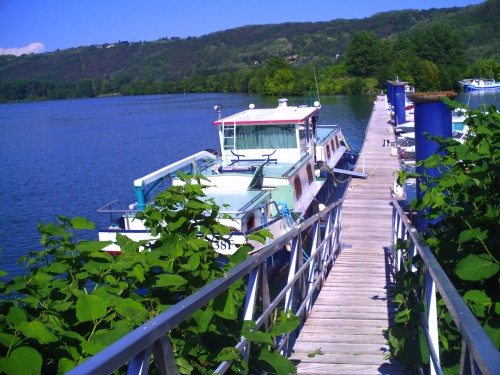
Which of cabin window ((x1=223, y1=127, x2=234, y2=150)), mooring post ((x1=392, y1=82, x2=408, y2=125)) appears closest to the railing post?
cabin window ((x1=223, y1=127, x2=234, y2=150))

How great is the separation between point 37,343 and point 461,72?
87212 millimetres

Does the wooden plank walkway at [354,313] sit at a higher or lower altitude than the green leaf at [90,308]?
lower

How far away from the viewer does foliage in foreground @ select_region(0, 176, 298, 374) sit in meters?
2.26


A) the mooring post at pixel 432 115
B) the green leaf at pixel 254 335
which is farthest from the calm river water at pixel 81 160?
the green leaf at pixel 254 335

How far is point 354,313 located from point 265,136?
9.77 meters

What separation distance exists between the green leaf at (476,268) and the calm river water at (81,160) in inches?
414

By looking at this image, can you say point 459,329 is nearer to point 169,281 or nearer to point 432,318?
point 432,318

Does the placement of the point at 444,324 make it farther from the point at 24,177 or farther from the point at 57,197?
the point at 24,177

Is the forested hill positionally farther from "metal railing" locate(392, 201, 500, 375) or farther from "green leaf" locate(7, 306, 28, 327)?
"green leaf" locate(7, 306, 28, 327)

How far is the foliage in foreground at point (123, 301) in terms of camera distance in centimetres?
226

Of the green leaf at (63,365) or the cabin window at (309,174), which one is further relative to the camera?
the cabin window at (309,174)

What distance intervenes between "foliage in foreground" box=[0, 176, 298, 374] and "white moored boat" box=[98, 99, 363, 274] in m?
6.77

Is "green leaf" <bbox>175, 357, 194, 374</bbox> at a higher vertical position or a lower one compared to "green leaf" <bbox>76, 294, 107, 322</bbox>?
lower

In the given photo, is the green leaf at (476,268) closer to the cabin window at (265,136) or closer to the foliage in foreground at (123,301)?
the foliage in foreground at (123,301)
